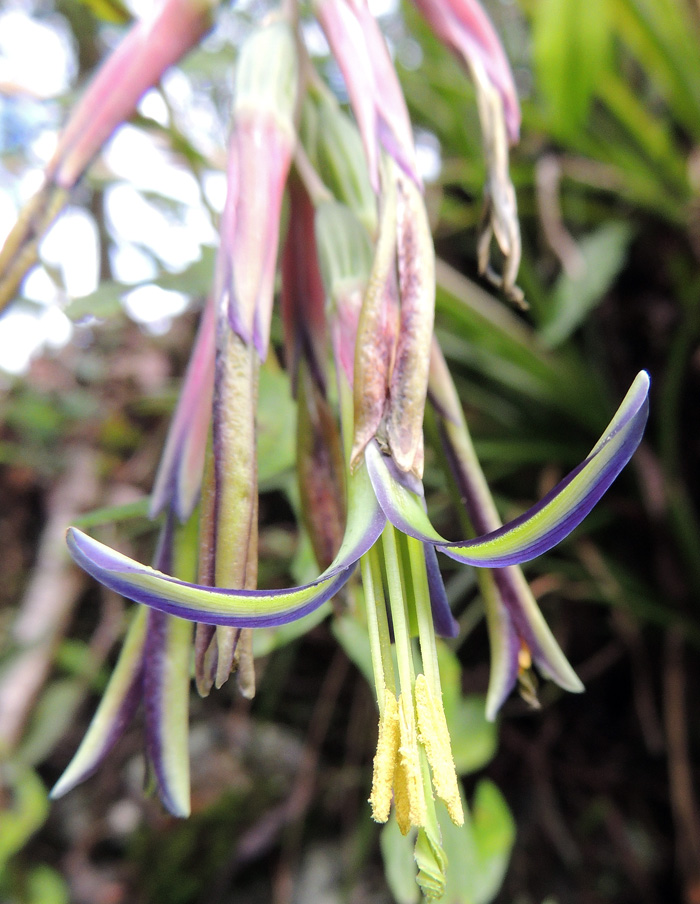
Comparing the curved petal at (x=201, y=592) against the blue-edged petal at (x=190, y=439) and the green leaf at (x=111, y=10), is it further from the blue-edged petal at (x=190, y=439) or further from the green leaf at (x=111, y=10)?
the green leaf at (x=111, y=10)

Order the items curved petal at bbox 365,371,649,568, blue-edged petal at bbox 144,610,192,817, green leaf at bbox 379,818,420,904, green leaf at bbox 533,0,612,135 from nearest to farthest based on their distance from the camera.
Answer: curved petal at bbox 365,371,649,568 → blue-edged petal at bbox 144,610,192,817 → green leaf at bbox 379,818,420,904 → green leaf at bbox 533,0,612,135

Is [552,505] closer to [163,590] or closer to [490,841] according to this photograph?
[163,590]

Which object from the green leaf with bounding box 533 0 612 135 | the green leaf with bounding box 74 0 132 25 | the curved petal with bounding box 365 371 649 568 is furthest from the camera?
the green leaf with bounding box 533 0 612 135

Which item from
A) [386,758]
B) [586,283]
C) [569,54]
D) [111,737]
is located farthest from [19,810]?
[569,54]

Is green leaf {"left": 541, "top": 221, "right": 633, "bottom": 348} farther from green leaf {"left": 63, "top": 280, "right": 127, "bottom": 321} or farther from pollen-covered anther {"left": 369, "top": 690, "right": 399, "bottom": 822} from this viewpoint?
pollen-covered anther {"left": 369, "top": 690, "right": 399, "bottom": 822}

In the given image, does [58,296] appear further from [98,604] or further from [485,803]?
[485,803]

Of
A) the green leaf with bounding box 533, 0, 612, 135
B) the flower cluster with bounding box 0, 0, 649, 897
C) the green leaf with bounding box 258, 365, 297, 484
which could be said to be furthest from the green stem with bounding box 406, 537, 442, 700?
the green leaf with bounding box 533, 0, 612, 135

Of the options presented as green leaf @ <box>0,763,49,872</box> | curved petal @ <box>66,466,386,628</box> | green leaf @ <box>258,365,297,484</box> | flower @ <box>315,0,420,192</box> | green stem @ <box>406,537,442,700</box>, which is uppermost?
flower @ <box>315,0,420,192</box>

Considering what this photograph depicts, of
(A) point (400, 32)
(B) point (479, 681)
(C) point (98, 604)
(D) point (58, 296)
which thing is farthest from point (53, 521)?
(A) point (400, 32)
